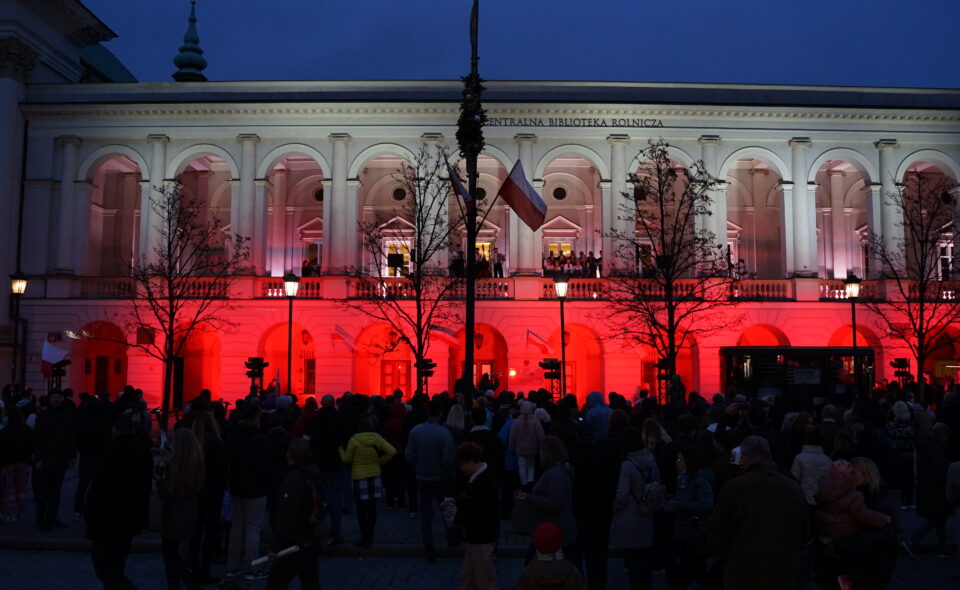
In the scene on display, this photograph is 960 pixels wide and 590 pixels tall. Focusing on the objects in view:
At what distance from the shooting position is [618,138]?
34031 mm

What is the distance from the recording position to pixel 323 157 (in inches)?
1361

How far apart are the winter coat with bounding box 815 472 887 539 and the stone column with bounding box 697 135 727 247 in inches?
1120

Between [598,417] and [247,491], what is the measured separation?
6.31 metres

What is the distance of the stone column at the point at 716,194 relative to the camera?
34188 mm

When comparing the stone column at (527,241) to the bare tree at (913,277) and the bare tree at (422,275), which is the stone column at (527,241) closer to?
the bare tree at (422,275)

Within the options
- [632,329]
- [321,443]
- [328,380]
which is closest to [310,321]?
[328,380]

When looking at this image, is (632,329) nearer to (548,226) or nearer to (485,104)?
(548,226)

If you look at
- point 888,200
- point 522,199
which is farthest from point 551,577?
point 888,200

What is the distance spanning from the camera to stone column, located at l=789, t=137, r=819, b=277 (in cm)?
3434

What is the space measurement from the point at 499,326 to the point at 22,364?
1944 centimetres

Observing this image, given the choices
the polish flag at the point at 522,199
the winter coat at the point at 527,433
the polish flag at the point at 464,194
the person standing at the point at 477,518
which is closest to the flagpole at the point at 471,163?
the polish flag at the point at 464,194

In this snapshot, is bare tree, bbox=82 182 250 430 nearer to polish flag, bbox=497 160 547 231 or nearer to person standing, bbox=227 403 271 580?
polish flag, bbox=497 160 547 231

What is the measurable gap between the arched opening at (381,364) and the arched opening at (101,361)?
33.7 feet

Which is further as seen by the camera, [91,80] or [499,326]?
[91,80]
